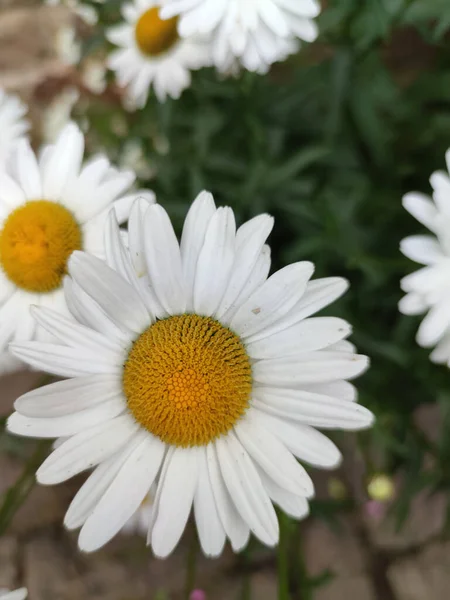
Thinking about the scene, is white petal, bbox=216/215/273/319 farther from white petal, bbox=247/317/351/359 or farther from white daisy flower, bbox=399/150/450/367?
white daisy flower, bbox=399/150/450/367

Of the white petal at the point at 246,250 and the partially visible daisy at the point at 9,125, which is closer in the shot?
the white petal at the point at 246,250

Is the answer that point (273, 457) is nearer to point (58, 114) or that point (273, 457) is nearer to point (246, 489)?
point (246, 489)

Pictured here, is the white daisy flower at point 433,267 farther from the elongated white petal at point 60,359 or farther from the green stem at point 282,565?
the elongated white petal at point 60,359

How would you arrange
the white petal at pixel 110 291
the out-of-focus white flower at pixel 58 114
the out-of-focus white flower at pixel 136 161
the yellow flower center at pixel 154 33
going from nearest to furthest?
1. the white petal at pixel 110 291
2. the yellow flower center at pixel 154 33
3. the out-of-focus white flower at pixel 136 161
4. the out-of-focus white flower at pixel 58 114

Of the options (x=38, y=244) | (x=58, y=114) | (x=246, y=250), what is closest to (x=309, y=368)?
(x=246, y=250)

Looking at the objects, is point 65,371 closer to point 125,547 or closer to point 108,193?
point 108,193

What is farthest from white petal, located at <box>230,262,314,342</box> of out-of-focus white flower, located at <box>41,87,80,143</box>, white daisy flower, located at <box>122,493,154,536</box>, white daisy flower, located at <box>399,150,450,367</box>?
out-of-focus white flower, located at <box>41,87,80,143</box>

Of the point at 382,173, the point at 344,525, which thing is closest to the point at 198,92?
the point at 382,173

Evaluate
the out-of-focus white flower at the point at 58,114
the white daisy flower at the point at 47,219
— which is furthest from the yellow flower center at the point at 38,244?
the out-of-focus white flower at the point at 58,114
